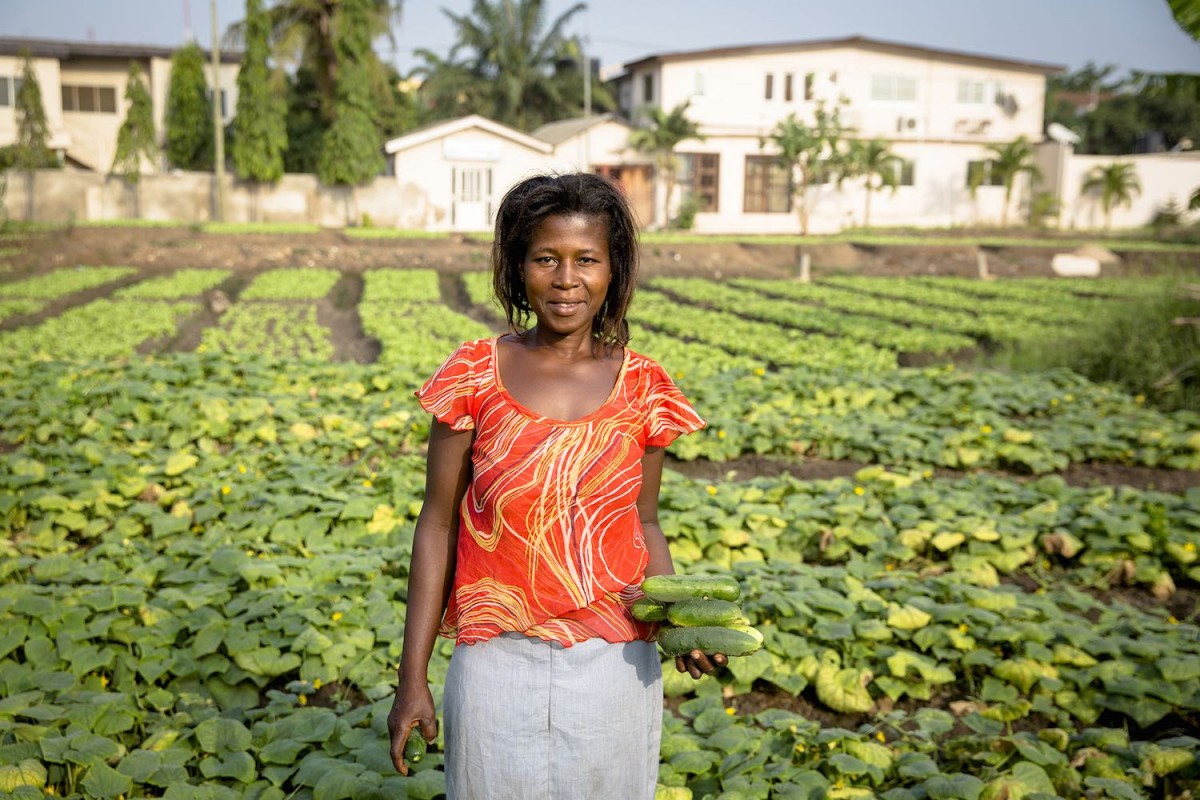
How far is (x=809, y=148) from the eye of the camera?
33.8 meters

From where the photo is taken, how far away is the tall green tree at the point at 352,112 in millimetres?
30531

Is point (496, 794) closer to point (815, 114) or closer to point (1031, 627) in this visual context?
point (1031, 627)

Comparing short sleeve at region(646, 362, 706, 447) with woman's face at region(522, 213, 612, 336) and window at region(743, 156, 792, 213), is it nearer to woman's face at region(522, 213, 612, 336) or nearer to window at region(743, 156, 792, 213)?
woman's face at region(522, 213, 612, 336)

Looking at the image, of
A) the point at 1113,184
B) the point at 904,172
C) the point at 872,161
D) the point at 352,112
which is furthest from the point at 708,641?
the point at 1113,184

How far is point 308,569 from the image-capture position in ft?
15.5

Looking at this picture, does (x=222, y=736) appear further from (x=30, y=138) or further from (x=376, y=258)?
(x=30, y=138)

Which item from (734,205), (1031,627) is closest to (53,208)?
(734,205)

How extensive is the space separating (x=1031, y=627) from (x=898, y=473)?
114 inches

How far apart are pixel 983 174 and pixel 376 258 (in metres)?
25.0

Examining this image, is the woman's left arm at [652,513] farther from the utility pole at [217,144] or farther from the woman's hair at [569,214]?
the utility pole at [217,144]

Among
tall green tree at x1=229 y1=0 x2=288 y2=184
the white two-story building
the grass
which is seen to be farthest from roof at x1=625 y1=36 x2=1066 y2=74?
the grass

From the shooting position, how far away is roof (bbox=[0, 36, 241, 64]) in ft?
109

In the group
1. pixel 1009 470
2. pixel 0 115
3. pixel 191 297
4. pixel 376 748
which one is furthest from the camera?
pixel 0 115

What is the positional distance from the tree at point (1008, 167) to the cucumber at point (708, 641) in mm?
39392
